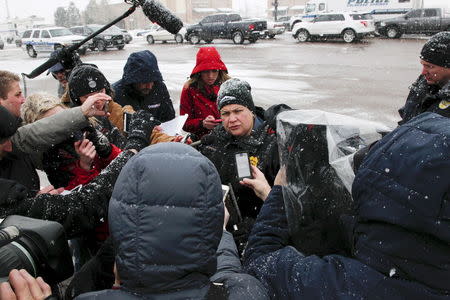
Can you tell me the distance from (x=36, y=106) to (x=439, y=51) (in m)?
3.25

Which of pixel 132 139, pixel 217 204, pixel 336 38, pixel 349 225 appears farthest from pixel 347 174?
pixel 336 38

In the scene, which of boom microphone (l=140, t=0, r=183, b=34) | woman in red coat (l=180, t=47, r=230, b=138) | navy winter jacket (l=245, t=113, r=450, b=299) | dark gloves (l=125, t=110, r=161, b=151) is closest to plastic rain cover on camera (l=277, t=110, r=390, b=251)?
navy winter jacket (l=245, t=113, r=450, b=299)

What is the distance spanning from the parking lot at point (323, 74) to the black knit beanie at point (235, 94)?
5.09 metres

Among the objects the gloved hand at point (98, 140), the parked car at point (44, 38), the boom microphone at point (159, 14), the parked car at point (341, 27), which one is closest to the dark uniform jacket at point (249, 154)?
the gloved hand at point (98, 140)

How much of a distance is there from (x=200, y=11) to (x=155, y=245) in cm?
7201

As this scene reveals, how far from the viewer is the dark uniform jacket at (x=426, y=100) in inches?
115

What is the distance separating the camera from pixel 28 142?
2.14m

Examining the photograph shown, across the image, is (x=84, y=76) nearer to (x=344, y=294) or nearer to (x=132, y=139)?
(x=132, y=139)

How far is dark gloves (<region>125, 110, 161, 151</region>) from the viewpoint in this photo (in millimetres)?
2280

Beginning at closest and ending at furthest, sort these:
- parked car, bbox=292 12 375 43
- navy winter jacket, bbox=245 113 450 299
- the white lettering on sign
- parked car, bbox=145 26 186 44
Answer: navy winter jacket, bbox=245 113 450 299
parked car, bbox=292 12 375 43
the white lettering on sign
parked car, bbox=145 26 186 44

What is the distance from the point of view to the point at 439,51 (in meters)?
3.41

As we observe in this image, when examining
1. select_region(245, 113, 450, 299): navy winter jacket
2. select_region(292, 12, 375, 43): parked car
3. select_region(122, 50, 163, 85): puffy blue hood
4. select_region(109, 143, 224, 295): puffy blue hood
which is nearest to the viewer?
select_region(245, 113, 450, 299): navy winter jacket

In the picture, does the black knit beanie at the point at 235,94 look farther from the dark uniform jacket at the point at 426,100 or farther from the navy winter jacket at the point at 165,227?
the navy winter jacket at the point at 165,227

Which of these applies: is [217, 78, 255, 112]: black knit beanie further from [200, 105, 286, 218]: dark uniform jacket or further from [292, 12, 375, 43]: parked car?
[292, 12, 375, 43]: parked car
